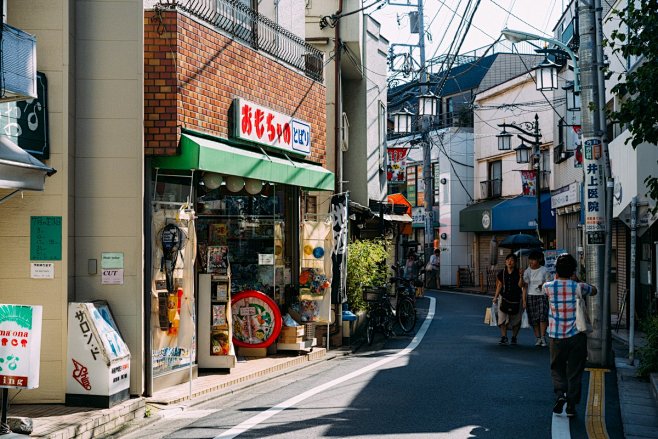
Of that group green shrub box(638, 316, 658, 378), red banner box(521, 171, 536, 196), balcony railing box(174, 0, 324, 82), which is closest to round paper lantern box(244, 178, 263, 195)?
balcony railing box(174, 0, 324, 82)

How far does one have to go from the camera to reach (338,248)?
17.5 m

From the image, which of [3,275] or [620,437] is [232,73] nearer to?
[3,275]

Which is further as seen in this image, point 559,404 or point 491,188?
point 491,188

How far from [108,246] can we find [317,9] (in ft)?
46.3

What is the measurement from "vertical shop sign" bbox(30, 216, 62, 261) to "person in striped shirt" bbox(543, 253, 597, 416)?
5.84 m

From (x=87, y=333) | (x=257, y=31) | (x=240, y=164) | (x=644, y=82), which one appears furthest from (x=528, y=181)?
(x=87, y=333)

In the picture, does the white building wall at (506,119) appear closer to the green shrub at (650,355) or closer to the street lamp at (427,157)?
the street lamp at (427,157)

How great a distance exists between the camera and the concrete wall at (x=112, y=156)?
1059 cm

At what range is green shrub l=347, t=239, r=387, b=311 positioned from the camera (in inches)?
782

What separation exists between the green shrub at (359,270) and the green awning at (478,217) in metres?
21.2

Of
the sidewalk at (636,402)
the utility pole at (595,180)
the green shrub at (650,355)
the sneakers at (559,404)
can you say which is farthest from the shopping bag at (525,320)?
the sneakers at (559,404)

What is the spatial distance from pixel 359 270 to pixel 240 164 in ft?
24.6

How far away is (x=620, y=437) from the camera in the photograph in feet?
27.9

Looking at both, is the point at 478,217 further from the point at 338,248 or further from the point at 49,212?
the point at 49,212
